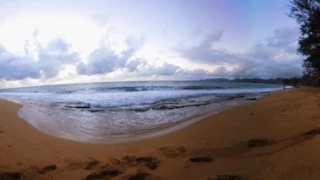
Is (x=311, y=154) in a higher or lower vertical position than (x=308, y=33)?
lower

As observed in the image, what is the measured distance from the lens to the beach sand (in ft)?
15.2

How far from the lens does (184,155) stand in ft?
19.6

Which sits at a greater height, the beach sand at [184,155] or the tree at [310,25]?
the tree at [310,25]

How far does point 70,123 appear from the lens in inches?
448

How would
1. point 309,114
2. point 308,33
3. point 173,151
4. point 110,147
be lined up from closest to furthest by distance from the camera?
point 173,151 < point 110,147 < point 309,114 < point 308,33

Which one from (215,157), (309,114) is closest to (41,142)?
(215,157)

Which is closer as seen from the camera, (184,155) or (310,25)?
(184,155)

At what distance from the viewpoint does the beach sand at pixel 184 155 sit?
464 cm

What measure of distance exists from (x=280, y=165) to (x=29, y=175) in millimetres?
4087

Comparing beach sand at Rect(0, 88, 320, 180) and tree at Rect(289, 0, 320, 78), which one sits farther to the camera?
tree at Rect(289, 0, 320, 78)

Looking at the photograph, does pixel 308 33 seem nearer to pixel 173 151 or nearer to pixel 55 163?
pixel 173 151

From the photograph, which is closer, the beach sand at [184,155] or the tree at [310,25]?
the beach sand at [184,155]

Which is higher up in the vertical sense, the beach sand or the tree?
the tree

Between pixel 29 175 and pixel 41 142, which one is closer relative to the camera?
pixel 29 175
